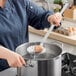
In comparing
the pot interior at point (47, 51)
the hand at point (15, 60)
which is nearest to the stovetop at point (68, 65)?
the pot interior at point (47, 51)

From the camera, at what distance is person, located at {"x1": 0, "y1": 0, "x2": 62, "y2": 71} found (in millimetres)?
1153

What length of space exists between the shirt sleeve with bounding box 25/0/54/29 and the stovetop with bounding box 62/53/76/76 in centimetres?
22

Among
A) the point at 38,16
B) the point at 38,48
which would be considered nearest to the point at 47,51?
the point at 38,48

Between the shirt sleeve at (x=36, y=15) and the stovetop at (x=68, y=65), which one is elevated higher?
the shirt sleeve at (x=36, y=15)

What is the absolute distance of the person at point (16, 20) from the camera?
1153 mm

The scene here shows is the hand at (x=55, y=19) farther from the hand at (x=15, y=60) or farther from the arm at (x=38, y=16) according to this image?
the hand at (x=15, y=60)

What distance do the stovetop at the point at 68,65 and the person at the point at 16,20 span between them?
213mm

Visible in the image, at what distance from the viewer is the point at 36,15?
4.46 feet

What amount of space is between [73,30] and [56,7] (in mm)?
404

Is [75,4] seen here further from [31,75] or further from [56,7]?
[31,75]

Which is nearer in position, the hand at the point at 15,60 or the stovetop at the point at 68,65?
the hand at the point at 15,60

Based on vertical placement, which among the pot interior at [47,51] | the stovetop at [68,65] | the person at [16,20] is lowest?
the stovetop at [68,65]

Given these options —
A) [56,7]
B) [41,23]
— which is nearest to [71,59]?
[41,23]

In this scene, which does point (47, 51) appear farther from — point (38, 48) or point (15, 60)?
point (15, 60)
